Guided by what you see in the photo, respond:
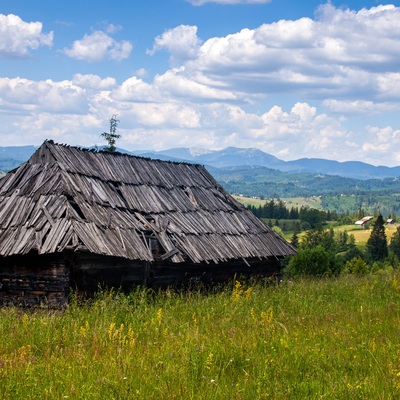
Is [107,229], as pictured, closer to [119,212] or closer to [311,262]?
[119,212]

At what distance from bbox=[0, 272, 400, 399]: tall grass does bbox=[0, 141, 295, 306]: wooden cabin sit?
12.3ft

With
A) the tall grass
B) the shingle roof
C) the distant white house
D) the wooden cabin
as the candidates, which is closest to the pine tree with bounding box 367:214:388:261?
the shingle roof

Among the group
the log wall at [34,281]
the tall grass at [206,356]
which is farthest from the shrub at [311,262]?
the tall grass at [206,356]

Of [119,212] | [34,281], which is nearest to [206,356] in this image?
[34,281]

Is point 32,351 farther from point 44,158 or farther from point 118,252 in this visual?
point 44,158

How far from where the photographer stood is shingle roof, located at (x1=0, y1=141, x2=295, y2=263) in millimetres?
14199

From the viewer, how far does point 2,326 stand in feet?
30.7

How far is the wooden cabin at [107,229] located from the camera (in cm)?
1420

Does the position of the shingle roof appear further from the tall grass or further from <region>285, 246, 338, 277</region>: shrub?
<region>285, 246, 338, 277</region>: shrub

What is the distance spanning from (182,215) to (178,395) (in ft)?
43.1

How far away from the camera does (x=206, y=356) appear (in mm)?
6895

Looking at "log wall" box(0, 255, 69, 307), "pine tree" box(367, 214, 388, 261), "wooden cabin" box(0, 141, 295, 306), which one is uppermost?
"wooden cabin" box(0, 141, 295, 306)

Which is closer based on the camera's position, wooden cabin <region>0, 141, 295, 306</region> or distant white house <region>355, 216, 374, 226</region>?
wooden cabin <region>0, 141, 295, 306</region>

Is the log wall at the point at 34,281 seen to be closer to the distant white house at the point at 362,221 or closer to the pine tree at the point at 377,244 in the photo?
the pine tree at the point at 377,244
